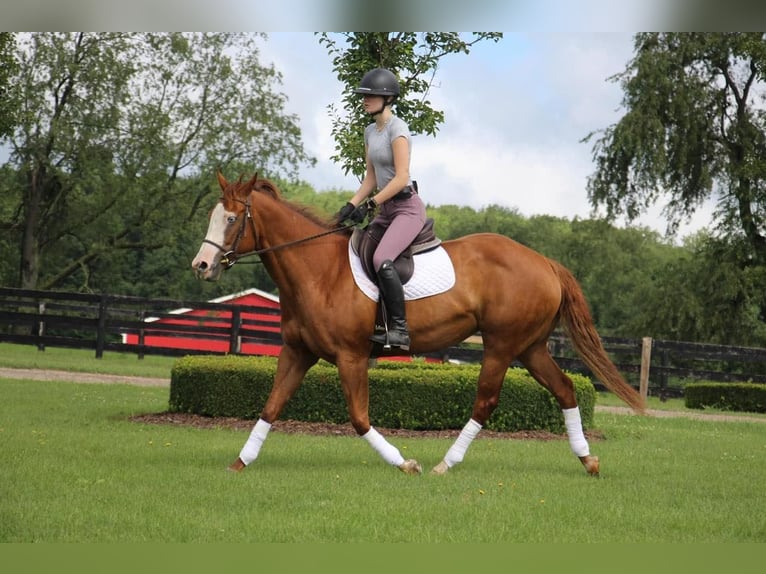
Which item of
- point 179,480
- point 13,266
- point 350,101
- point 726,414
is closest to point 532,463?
point 179,480

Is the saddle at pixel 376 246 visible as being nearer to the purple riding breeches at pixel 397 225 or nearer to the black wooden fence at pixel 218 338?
the purple riding breeches at pixel 397 225

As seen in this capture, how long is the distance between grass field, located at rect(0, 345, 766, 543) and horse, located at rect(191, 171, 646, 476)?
487 millimetres

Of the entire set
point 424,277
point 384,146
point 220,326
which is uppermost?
point 384,146

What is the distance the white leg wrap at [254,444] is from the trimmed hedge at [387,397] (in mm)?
3706

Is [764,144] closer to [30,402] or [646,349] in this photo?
[646,349]

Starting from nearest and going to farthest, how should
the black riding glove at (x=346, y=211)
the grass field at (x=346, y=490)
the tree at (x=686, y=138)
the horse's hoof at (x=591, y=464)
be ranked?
the grass field at (x=346, y=490) < the black riding glove at (x=346, y=211) < the horse's hoof at (x=591, y=464) < the tree at (x=686, y=138)

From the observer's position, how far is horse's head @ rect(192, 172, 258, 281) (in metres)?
7.88

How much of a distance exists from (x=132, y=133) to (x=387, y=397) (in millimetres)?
26203

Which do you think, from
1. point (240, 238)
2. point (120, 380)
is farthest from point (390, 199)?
point (120, 380)

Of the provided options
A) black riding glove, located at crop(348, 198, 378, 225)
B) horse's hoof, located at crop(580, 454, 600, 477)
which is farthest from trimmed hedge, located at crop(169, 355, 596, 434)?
black riding glove, located at crop(348, 198, 378, 225)

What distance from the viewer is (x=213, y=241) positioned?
7.98 meters

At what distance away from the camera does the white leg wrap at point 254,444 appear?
8250mm

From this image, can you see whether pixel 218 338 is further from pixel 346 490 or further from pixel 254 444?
pixel 346 490

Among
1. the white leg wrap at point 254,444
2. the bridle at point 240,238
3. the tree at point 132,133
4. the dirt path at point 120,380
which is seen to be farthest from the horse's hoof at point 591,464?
the tree at point 132,133
